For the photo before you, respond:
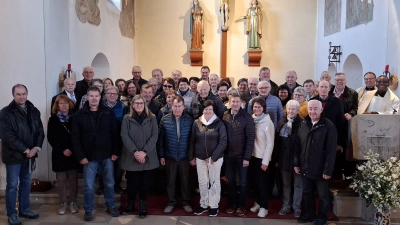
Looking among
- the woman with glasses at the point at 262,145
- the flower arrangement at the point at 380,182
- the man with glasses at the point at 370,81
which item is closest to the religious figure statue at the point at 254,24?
the man with glasses at the point at 370,81

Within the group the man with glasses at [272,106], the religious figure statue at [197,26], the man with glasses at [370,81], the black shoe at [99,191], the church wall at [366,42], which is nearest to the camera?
the man with glasses at [272,106]

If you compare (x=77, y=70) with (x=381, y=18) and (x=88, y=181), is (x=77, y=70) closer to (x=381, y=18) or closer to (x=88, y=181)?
(x=88, y=181)

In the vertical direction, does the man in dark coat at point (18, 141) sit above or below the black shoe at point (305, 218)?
above

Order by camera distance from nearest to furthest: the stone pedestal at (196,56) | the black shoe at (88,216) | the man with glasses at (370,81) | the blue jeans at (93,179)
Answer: the blue jeans at (93,179) → the black shoe at (88,216) → the man with glasses at (370,81) → the stone pedestal at (196,56)

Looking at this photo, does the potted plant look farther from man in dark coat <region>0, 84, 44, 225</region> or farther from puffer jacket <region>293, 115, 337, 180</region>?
man in dark coat <region>0, 84, 44, 225</region>

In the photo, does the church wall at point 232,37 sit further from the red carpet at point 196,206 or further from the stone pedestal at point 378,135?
the stone pedestal at point 378,135

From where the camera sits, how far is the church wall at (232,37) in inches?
395

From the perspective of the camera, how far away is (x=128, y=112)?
4855 millimetres

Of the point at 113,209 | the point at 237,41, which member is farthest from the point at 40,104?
the point at 237,41

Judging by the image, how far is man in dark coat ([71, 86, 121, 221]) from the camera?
4289 millimetres

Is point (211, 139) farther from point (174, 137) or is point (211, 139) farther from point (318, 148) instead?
point (318, 148)

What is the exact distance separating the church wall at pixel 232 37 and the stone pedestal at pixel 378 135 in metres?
5.84

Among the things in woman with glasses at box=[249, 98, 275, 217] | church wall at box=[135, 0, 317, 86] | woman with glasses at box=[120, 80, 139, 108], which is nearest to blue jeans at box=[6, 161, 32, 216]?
woman with glasses at box=[120, 80, 139, 108]

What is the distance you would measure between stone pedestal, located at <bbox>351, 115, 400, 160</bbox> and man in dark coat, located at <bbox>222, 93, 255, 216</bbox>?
127 centimetres
